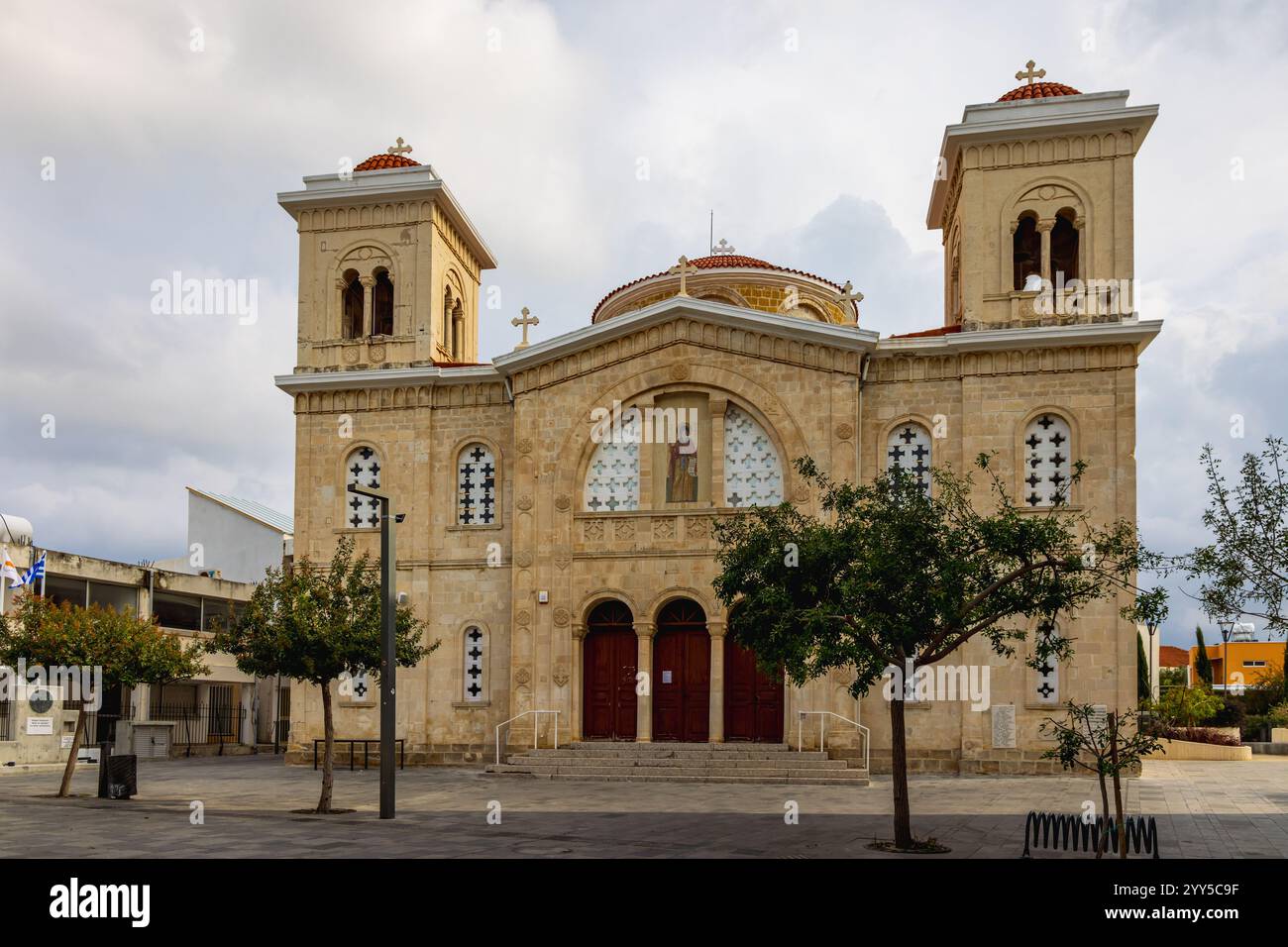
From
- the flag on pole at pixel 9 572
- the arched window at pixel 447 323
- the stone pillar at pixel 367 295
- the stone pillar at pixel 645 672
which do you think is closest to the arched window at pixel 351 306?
the stone pillar at pixel 367 295

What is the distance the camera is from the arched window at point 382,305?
3411 cm

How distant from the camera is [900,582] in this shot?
16.8m

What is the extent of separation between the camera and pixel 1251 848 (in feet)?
53.9

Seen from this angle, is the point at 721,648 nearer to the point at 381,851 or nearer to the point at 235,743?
the point at 381,851

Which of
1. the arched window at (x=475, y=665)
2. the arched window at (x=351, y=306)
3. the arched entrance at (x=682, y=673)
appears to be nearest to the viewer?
the arched entrance at (x=682, y=673)

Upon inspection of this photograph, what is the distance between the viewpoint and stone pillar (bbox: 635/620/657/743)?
29562 millimetres

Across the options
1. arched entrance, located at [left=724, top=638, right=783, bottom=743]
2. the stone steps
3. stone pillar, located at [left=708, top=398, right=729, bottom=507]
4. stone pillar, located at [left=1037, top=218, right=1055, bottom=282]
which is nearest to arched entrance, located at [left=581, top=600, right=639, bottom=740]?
the stone steps

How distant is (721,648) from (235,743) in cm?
2022

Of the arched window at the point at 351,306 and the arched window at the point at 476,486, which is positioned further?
the arched window at the point at 351,306

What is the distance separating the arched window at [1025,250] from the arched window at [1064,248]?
16.4 inches

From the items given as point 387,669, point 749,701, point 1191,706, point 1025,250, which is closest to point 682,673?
point 749,701

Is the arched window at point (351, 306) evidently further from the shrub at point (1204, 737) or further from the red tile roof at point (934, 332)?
the shrub at point (1204, 737)

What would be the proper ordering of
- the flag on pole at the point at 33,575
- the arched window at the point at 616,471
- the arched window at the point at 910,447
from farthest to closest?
the flag on pole at the point at 33,575, the arched window at the point at 616,471, the arched window at the point at 910,447

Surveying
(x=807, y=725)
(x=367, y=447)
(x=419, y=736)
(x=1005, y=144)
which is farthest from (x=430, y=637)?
(x=1005, y=144)
